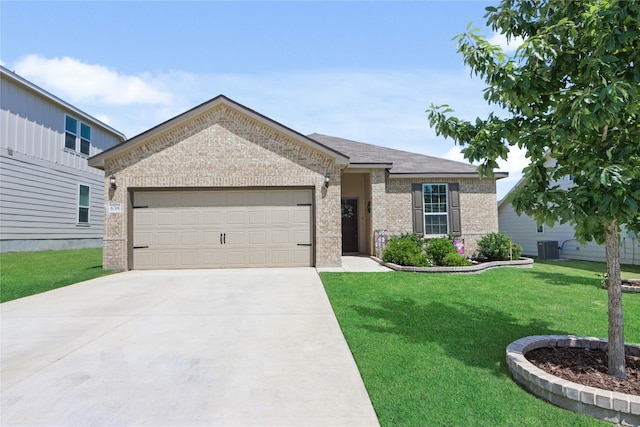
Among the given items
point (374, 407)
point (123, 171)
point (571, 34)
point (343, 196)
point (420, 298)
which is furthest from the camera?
point (343, 196)

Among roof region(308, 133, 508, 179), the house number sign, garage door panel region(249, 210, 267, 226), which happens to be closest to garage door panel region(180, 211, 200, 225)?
garage door panel region(249, 210, 267, 226)

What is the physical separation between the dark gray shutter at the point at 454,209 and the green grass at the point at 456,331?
14.4 ft

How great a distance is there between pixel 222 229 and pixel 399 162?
778cm

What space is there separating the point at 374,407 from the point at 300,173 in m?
8.64

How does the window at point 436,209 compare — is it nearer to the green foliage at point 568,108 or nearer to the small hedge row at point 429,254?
the small hedge row at point 429,254

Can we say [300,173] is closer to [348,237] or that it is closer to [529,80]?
[348,237]

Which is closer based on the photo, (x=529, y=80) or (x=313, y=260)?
(x=529, y=80)

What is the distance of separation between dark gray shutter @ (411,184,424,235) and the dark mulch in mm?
9705

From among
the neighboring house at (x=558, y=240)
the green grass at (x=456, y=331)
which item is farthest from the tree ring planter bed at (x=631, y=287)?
the neighboring house at (x=558, y=240)

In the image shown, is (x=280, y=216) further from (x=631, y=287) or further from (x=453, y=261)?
(x=631, y=287)

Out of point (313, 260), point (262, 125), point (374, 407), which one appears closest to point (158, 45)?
point (262, 125)

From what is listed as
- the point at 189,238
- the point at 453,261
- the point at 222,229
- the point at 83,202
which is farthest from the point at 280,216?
the point at 83,202

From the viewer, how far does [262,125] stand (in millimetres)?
10938

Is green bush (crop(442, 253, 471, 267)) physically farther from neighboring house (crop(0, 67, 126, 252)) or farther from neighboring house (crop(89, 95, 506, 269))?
neighboring house (crop(0, 67, 126, 252))
